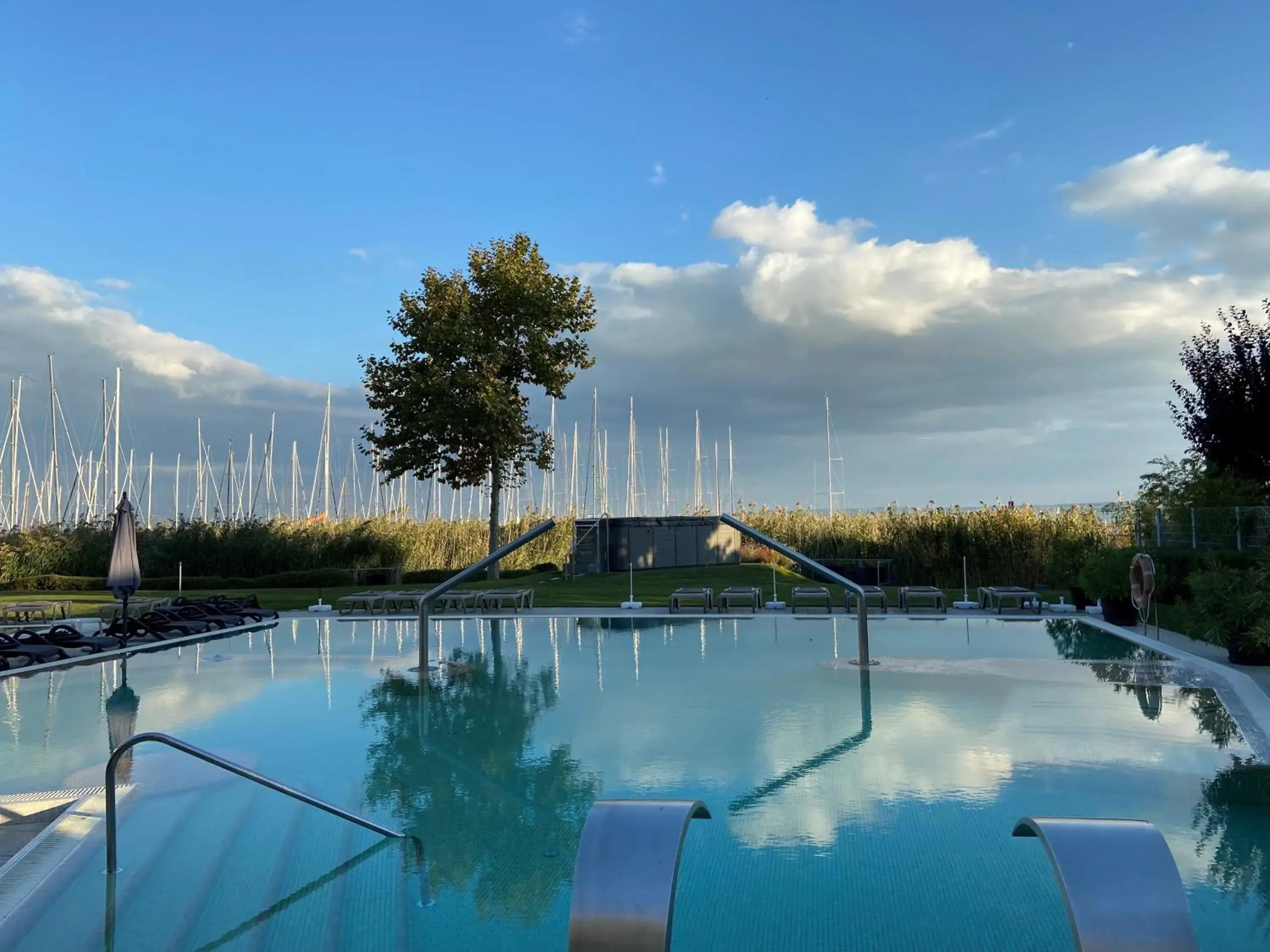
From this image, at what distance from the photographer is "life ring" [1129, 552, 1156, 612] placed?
42.1 ft

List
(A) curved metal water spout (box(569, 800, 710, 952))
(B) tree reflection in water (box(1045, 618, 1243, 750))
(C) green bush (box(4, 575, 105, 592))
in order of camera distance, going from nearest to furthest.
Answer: (A) curved metal water spout (box(569, 800, 710, 952))
(B) tree reflection in water (box(1045, 618, 1243, 750))
(C) green bush (box(4, 575, 105, 592))

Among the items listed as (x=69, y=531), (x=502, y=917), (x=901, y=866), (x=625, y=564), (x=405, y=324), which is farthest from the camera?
(x=69, y=531)

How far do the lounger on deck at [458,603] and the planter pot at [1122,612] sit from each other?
1164 cm

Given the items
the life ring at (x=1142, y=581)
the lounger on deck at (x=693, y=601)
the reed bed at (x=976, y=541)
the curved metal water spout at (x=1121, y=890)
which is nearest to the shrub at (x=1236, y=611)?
the life ring at (x=1142, y=581)

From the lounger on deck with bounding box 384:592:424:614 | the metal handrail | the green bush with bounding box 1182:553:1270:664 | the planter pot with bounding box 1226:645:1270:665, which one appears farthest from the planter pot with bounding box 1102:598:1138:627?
the metal handrail

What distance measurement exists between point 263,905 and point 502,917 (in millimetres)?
1231

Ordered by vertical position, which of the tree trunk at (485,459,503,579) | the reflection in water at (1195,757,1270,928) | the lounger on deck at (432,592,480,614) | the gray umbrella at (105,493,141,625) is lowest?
the reflection in water at (1195,757,1270,928)

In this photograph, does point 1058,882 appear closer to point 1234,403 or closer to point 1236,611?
point 1236,611

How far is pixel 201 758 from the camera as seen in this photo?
16.4 feet

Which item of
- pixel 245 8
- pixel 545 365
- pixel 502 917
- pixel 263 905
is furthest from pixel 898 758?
pixel 545 365

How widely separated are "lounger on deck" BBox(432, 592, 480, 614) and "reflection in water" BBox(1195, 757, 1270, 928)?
14078 mm

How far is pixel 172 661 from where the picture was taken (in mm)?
12938

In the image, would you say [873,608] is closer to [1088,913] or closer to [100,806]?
[100,806]

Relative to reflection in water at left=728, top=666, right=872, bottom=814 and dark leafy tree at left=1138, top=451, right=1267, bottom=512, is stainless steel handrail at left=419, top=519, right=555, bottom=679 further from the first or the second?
dark leafy tree at left=1138, top=451, right=1267, bottom=512
